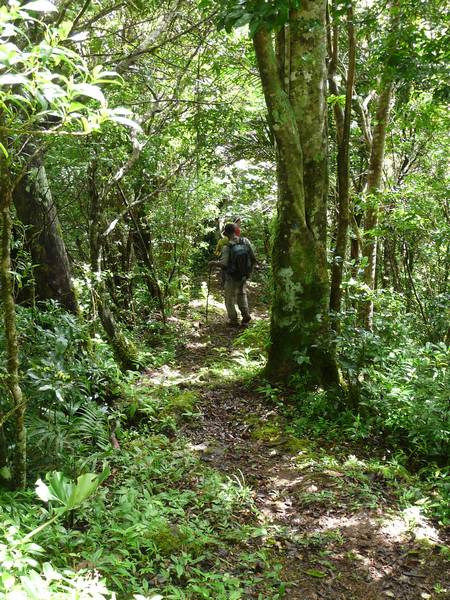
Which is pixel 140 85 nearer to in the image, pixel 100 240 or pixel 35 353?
pixel 100 240

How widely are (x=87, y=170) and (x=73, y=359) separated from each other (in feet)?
13.0

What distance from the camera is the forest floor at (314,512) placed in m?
3.49

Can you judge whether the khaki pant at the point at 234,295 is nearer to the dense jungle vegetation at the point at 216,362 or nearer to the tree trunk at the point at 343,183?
the dense jungle vegetation at the point at 216,362

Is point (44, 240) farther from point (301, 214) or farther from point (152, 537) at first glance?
point (152, 537)

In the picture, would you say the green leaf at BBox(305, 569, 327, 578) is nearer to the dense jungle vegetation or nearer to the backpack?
the dense jungle vegetation

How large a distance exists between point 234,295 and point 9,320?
24.5ft

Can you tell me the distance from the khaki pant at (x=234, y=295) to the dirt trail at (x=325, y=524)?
4.57 m

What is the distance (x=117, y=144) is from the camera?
26.9 feet

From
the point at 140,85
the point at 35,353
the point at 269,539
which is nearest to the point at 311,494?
the point at 269,539

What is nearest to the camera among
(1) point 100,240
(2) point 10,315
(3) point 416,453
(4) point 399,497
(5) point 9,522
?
(5) point 9,522

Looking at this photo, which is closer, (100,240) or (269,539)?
(269,539)

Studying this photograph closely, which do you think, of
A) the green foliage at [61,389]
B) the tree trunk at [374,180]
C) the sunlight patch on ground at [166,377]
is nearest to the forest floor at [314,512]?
the sunlight patch on ground at [166,377]

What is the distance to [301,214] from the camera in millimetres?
6242

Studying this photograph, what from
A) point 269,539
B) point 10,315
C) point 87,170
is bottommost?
point 269,539
